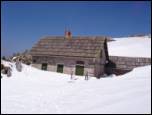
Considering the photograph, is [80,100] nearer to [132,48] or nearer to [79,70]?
[79,70]

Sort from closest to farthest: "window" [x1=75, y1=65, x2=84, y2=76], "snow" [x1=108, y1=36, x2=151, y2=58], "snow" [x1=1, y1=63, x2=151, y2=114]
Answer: "snow" [x1=1, y1=63, x2=151, y2=114], "window" [x1=75, y1=65, x2=84, y2=76], "snow" [x1=108, y1=36, x2=151, y2=58]

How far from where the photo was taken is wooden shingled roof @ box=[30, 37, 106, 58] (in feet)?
87.4

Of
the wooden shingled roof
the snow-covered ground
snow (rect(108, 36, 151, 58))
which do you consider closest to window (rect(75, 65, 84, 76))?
the wooden shingled roof

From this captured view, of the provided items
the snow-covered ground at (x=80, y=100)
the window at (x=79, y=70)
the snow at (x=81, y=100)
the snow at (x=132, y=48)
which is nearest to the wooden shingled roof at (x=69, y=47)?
the window at (x=79, y=70)

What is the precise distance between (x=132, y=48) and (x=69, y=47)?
72.3 ft

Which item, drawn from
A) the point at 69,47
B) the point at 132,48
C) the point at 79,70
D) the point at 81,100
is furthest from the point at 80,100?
the point at 132,48

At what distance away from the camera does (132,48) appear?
47469 millimetres

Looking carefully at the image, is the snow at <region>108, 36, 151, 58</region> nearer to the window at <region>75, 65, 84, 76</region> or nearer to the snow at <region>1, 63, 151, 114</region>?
the window at <region>75, 65, 84, 76</region>

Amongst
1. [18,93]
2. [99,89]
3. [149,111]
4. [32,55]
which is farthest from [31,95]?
[32,55]

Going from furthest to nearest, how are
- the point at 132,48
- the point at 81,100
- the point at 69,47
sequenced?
the point at 132,48 < the point at 69,47 < the point at 81,100

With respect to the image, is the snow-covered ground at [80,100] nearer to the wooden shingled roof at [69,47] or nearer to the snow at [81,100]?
the snow at [81,100]

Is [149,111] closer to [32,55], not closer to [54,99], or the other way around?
[54,99]

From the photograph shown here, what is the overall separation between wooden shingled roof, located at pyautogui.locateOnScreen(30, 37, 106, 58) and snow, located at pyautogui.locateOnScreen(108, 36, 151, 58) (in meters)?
13.9

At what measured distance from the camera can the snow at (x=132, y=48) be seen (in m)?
42.7
